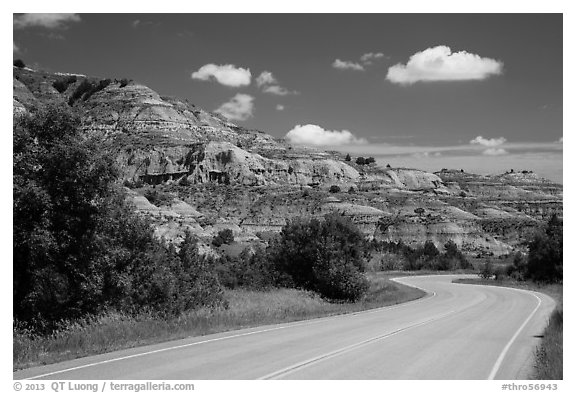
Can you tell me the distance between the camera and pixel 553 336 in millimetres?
15242

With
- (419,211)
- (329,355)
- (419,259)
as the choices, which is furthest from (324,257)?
(419,211)

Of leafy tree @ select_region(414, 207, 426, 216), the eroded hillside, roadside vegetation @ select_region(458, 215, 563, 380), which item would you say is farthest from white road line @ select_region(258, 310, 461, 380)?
leafy tree @ select_region(414, 207, 426, 216)

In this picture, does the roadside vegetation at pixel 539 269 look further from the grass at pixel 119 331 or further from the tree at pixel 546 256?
the grass at pixel 119 331

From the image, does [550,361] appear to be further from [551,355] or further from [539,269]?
[539,269]

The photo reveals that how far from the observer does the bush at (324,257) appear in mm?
36625

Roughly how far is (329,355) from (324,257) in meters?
25.5

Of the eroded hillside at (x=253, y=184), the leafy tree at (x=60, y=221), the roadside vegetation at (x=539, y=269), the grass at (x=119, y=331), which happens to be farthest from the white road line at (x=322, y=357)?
the eroded hillside at (x=253, y=184)

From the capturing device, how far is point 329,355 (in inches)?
474

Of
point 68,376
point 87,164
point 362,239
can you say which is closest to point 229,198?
point 362,239

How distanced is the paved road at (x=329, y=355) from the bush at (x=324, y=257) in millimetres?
16613

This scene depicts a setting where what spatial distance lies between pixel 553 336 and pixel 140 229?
16152mm

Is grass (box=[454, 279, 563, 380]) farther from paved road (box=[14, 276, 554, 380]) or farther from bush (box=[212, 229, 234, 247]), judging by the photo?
bush (box=[212, 229, 234, 247])

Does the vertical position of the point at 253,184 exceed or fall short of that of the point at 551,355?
it exceeds it

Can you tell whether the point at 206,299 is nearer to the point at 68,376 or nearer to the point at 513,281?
the point at 68,376
